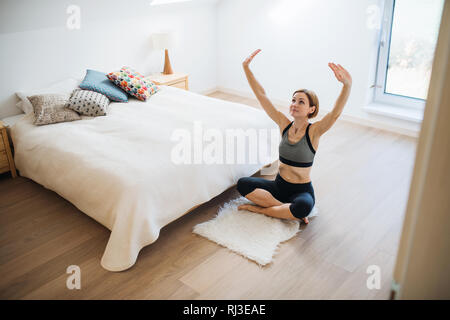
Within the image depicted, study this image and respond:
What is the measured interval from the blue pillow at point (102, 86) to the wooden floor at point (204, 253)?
910 millimetres

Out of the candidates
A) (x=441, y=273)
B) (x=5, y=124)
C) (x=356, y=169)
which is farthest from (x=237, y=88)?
(x=441, y=273)

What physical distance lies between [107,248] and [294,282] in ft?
3.39

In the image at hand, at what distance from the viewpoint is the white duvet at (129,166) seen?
2238 millimetres

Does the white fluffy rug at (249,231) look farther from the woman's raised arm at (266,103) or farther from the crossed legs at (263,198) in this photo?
the woman's raised arm at (266,103)

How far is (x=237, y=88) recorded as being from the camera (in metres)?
5.20

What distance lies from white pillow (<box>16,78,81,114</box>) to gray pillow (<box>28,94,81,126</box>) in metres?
0.14

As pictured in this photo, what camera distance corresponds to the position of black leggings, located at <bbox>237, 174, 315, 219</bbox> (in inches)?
97.0

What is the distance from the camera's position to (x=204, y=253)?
2352 mm

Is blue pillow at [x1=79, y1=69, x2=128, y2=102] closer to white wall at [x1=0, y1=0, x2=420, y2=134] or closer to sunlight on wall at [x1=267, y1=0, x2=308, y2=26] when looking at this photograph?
white wall at [x1=0, y1=0, x2=420, y2=134]

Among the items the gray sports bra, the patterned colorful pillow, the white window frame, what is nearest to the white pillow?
the patterned colorful pillow

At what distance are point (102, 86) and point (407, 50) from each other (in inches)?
111

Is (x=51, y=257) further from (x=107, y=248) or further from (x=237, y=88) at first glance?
(x=237, y=88)

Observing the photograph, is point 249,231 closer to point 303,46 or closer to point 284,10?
point 303,46

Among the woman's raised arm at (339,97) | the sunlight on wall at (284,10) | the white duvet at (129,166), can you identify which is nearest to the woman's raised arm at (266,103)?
the woman's raised arm at (339,97)
